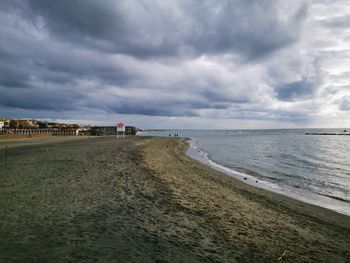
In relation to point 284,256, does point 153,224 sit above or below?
above

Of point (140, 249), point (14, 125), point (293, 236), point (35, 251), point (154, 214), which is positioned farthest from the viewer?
point (14, 125)

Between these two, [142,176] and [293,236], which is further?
[142,176]

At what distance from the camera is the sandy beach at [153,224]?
18.0 ft

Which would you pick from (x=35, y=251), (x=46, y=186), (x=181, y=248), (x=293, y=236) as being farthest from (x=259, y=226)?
(x=46, y=186)

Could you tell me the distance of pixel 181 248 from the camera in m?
5.80

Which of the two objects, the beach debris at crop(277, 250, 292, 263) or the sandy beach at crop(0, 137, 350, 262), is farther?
the beach debris at crop(277, 250, 292, 263)

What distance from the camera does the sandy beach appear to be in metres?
5.50

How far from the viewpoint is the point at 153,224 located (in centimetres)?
Result: 723

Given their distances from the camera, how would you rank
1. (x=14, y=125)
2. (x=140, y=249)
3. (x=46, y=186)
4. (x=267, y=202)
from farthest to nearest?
(x=14, y=125), (x=267, y=202), (x=46, y=186), (x=140, y=249)

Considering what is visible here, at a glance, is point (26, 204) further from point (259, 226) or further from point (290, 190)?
point (290, 190)

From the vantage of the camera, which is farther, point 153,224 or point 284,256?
point 153,224

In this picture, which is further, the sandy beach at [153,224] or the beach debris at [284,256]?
the beach debris at [284,256]

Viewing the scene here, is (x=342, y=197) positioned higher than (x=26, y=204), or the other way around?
(x=26, y=204)

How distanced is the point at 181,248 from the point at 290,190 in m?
13.3
